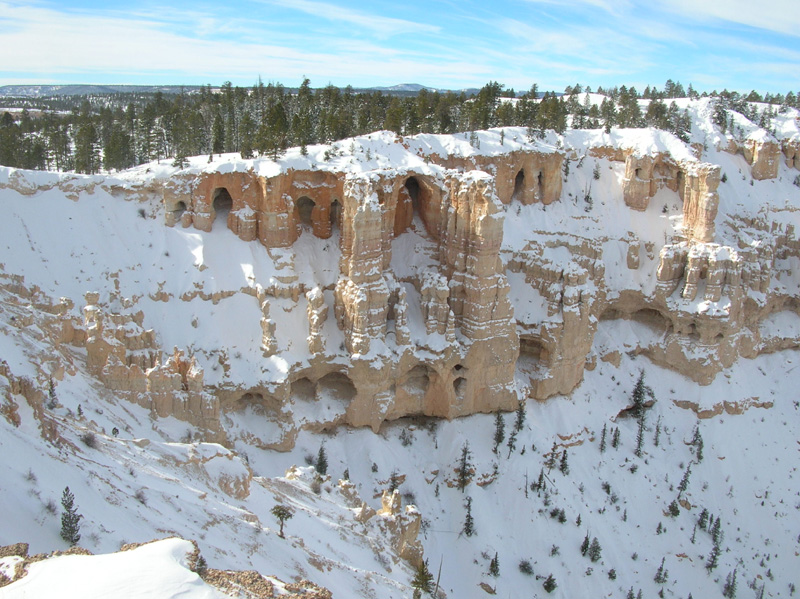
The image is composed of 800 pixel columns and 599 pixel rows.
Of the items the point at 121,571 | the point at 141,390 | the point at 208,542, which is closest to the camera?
the point at 121,571

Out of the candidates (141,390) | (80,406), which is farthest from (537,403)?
(80,406)

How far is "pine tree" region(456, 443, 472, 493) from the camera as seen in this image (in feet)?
135

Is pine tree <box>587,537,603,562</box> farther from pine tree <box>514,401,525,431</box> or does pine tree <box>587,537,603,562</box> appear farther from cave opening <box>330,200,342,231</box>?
cave opening <box>330,200,342,231</box>

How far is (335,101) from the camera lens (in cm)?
7006

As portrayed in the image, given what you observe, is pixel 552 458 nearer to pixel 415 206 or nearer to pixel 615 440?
pixel 615 440

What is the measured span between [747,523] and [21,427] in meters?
45.0

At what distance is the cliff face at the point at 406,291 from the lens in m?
38.3

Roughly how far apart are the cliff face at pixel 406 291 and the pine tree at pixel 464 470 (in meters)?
3.41

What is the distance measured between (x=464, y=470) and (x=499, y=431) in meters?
3.91

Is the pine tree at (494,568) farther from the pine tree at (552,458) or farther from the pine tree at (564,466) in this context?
the pine tree at (564,466)

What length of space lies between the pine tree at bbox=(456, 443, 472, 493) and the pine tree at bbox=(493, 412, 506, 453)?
2402 mm

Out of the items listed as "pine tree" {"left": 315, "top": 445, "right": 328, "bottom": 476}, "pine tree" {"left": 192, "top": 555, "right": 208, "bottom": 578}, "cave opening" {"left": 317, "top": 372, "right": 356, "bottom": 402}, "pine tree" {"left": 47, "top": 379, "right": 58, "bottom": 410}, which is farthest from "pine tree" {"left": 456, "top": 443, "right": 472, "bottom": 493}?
"pine tree" {"left": 192, "top": 555, "right": 208, "bottom": 578}

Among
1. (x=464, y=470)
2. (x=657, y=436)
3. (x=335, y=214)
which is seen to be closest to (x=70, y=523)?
(x=464, y=470)

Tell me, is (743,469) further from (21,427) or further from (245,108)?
(245,108)
